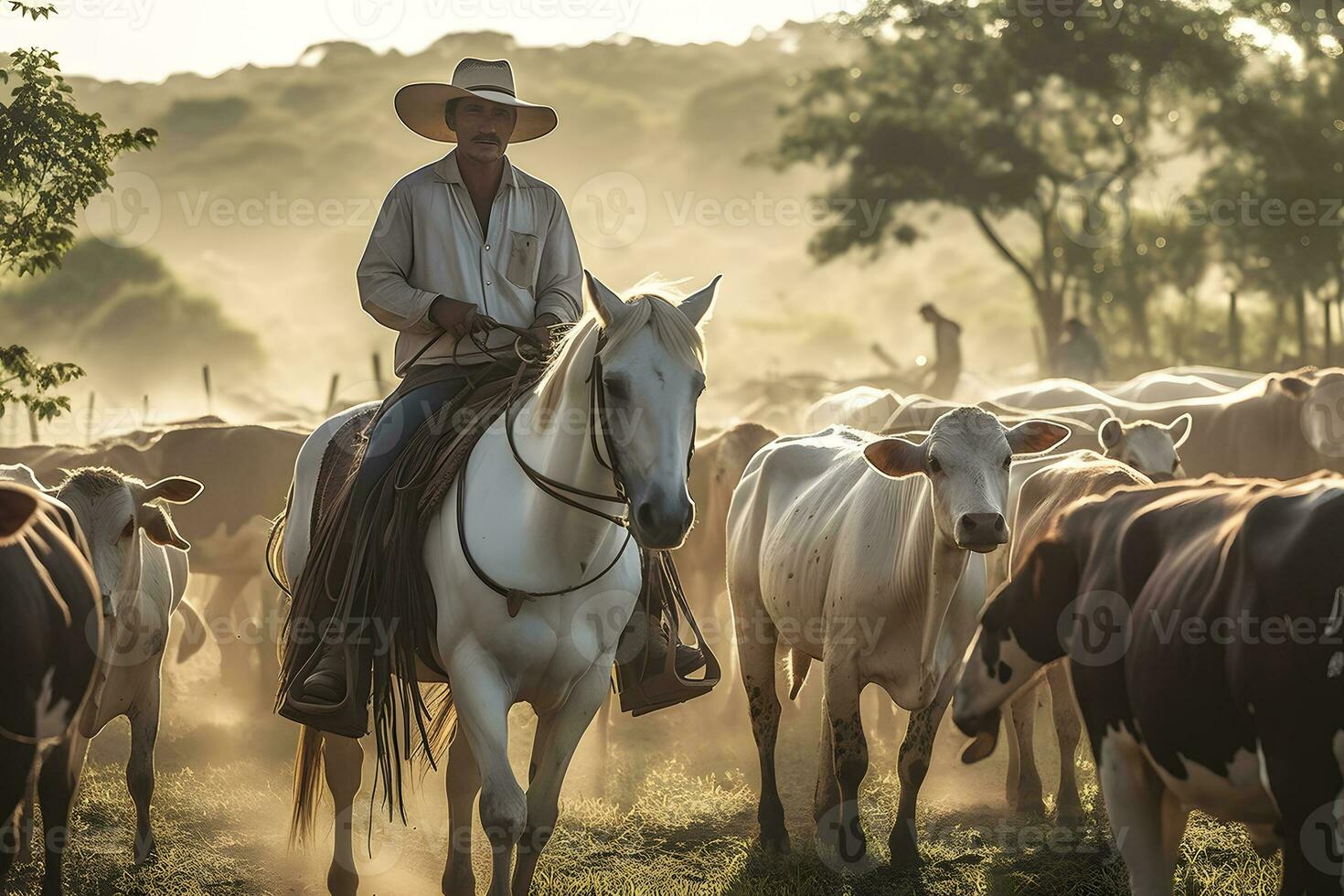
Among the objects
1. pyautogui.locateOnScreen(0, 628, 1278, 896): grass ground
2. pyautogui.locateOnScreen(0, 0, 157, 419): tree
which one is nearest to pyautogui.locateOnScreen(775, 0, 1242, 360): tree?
pyautogui.locateOnScreen(0, 628, 1278, 896): grass ground

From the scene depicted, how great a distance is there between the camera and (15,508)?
14.4ft

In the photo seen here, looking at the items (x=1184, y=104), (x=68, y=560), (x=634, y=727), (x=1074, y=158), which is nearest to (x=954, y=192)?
(x=1074, y=158)

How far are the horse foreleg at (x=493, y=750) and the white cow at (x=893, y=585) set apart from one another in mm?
2011

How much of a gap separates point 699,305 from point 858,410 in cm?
926

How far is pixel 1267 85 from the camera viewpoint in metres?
33.7

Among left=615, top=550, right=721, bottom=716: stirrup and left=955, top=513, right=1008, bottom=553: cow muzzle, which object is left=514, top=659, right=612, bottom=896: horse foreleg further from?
left=955, top=513, right=1008, bottom=553: cow muzzle

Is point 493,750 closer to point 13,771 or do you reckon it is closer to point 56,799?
point 13,771

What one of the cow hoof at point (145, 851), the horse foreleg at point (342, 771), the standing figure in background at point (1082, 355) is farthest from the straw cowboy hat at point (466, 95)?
Answer: the standing figure in background at point (1082, 355)

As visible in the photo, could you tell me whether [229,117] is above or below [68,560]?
above

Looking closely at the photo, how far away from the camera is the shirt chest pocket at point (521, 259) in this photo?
6.45 metres

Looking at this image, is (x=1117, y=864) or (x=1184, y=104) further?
(x=1184, y=104)

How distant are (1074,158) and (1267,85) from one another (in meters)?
4.82

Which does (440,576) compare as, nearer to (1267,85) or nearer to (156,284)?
(1267,85)

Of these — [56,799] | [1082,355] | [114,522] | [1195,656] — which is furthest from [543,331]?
[1082,355]
